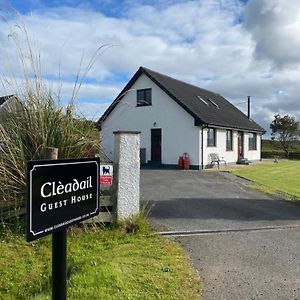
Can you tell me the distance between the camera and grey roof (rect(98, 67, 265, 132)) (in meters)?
22.0

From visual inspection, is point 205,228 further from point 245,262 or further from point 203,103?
point 203,103

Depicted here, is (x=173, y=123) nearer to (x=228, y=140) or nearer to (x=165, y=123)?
(x=165, y=123)

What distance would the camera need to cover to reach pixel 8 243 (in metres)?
5.00

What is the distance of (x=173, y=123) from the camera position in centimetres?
2259

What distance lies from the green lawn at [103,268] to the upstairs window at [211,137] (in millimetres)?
17680

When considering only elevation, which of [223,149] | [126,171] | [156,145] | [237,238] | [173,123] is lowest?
[237,238]

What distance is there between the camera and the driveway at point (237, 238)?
13.3 feet

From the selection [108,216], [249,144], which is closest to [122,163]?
[108,216]

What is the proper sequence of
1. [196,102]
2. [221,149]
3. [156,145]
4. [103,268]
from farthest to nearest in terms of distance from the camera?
1. [196,102]
2. [221,149]
3. [156,145]
4. [103,268]

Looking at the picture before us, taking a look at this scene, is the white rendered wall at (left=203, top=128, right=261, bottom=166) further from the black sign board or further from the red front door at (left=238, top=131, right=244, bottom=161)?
the black sign board

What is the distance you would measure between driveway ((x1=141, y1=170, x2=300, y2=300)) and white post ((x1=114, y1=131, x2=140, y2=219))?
31.5 inches

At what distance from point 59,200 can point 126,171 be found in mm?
3807

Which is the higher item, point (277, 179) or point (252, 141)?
point (252, 141)

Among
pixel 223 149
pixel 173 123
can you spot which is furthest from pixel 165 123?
pixel 223 149
